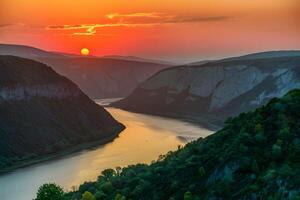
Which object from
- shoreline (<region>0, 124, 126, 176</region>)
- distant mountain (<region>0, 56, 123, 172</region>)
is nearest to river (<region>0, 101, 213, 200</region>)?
shoreline (<region>0, 124, 126, 176</region>)

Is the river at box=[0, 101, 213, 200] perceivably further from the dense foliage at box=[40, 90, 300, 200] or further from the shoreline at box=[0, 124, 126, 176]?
the dense foliage at box=[40, 90, 300, 200]

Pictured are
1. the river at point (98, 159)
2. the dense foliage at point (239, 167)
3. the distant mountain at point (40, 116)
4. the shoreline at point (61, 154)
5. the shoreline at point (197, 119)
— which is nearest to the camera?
the dense foliage at point (239, 167)

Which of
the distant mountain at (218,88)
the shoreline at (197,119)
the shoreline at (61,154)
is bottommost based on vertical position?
the shoreline at (197,119)

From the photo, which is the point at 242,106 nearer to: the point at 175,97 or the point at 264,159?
the point at 175,97

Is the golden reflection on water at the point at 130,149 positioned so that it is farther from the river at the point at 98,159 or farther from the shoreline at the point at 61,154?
the shoreline at the point at 61,154

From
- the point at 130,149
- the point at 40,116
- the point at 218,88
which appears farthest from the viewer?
the point at 218,88

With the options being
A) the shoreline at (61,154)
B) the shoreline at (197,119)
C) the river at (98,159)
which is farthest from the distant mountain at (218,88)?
the shoreline at (61,154)

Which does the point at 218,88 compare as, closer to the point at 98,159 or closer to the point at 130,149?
the point at 130,149

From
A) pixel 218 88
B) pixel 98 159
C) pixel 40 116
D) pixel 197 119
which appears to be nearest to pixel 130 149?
pixel 98 159
